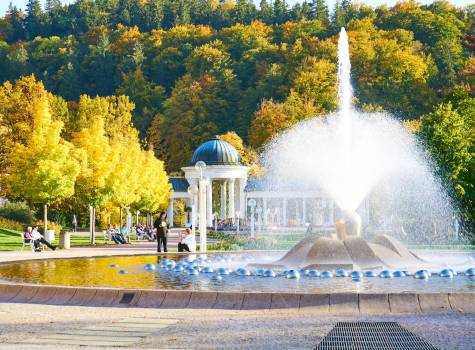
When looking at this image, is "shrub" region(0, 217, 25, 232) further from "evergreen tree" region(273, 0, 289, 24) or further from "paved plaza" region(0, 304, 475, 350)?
"evergreen tree" region(273, 0, 289, 24)

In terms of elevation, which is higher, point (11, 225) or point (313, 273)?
point (11, 225)

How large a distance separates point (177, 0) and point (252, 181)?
300 ft

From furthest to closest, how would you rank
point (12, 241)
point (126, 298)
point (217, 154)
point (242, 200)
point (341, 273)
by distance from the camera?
point (242, 200) < point (217, 154) < point (12, 241) < point (341, 273) < point (126, 298)

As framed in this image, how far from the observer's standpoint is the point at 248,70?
114250mm

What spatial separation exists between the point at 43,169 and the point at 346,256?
24122mm

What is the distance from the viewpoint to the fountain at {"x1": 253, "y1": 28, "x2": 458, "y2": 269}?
2262 centimetres

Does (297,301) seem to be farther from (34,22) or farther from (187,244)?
(34,22)

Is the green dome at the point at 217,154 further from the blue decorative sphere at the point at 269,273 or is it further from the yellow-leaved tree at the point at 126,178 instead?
the blue decorative sphere at the point at 269,273

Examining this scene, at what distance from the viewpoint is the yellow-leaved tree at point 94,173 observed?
157ft

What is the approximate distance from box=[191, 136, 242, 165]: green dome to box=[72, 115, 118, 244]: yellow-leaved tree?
27.4 meters

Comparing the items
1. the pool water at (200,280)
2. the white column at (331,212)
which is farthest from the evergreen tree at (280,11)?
the pool water at (200,280)

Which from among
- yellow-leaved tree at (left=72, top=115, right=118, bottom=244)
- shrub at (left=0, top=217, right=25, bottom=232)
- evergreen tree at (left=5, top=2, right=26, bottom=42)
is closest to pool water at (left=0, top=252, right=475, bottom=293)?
yellow-leaved tree at (left=72, top=115, right=118, bottom=244)

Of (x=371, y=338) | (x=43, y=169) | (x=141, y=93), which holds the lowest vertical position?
(x=371, y=338)

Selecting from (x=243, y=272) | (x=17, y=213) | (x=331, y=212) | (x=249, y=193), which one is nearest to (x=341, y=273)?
(x=243, y=272)
